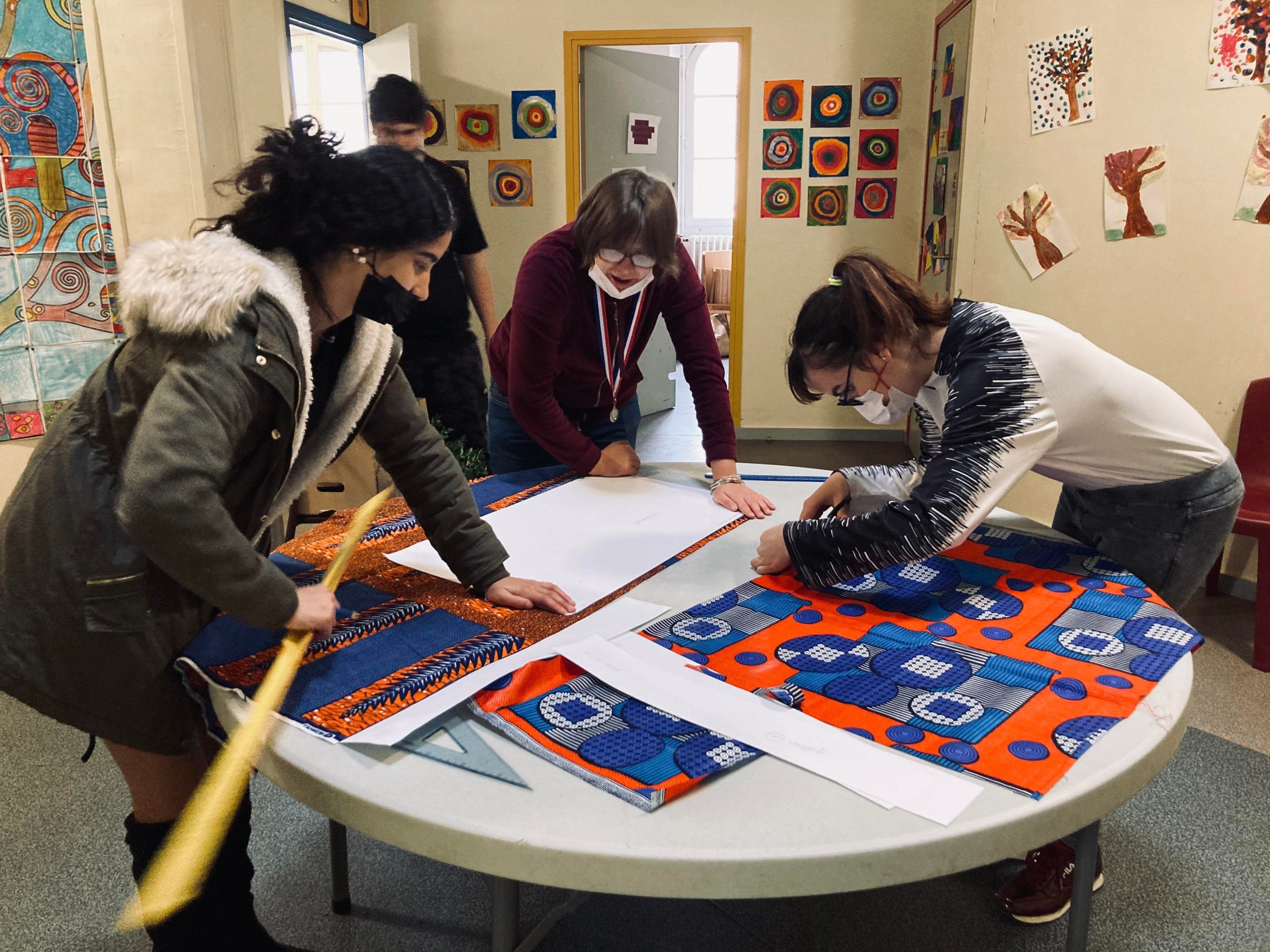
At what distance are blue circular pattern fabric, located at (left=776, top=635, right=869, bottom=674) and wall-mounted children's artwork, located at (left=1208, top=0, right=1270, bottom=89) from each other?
2676 mm

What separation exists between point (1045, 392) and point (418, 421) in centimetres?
89

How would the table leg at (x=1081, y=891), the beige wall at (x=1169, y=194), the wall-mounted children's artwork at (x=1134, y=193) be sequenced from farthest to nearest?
the wall-mounted children's artwork at (x=1134, y=193) < the beige wall at (x=1169, y=194) < the table leg at (x=1081, y=891)

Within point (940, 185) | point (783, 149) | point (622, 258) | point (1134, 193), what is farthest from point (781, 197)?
point (622, 258)

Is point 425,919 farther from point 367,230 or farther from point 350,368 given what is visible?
point 367,230

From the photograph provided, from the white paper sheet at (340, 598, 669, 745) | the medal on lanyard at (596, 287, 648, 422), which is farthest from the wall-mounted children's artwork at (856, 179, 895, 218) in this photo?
the white paper sheet at (340, 598, 669, 745)

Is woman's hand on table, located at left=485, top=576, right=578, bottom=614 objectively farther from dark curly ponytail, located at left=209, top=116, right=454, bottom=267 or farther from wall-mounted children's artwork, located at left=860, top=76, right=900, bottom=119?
wall-mounted children's artwork, located at left=860, top=76, right=900, bottom=119

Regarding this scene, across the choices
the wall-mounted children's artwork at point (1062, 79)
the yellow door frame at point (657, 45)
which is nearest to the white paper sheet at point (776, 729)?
the wall-mounted children's artwork at point (1062, 79)

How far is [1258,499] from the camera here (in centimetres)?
271

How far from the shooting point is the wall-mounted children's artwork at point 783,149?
484 cm

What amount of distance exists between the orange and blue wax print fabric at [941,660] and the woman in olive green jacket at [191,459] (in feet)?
1.21

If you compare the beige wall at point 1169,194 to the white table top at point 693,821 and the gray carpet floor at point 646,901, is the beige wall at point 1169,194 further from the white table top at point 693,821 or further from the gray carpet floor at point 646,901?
the white table top at point 693,821

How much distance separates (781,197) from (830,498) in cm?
374

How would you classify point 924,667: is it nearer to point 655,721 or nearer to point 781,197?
point 655,721

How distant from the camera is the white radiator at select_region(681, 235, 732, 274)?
853cm
